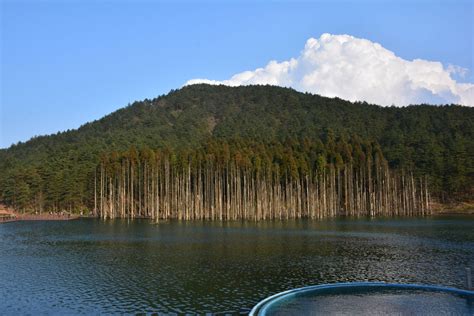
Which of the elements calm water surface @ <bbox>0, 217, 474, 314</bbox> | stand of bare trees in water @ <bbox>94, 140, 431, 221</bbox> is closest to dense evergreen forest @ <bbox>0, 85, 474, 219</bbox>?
stand of bare trees in water @ <bbox>94, 140, 431, 221</bbox>

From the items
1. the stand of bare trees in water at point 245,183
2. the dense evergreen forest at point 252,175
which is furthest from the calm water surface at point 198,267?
the dense evergreen forest at point 252,175

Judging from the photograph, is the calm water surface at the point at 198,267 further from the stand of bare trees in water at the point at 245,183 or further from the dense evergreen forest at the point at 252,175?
the dense evergreen forest at the point at 252,175

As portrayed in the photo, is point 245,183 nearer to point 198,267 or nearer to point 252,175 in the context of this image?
point 252,175

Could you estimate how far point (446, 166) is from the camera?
107m

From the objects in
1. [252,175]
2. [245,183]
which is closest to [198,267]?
[245,183]

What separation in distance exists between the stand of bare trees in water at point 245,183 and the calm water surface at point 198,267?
1219 inches

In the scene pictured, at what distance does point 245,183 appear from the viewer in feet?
270

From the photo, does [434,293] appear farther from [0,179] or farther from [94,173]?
[0,179]

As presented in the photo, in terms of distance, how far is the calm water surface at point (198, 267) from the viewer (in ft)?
68.4

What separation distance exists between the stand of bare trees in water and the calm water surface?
30954 mm

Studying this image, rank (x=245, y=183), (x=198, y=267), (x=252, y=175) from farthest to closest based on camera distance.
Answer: (x=252, y=175)
(x=245, y=183)
(x=198, y=267)

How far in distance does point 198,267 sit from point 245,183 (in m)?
53.4

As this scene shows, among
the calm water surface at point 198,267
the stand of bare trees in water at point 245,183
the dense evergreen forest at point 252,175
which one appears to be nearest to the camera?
the calm water surface at point 198,267

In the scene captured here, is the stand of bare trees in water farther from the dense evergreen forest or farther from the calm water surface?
the calm water surface
